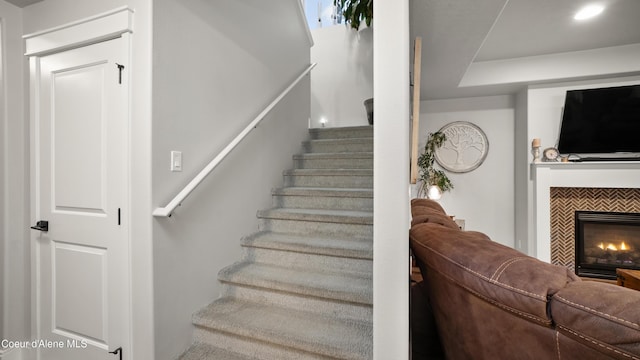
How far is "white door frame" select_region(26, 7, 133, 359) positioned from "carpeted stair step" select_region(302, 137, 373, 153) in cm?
201

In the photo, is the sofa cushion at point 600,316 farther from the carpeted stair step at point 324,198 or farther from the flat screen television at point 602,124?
the flat screen television at point 602,124

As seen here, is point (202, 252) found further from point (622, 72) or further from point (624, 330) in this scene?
point (622, 72)

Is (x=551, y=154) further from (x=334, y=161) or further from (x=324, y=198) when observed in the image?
(x=324, y=198)

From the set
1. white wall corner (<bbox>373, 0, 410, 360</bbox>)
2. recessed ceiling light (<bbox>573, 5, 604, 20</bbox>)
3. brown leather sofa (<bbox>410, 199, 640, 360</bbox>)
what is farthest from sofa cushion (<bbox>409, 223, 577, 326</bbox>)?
recessed ceiling light (<bbox>573, 5, 604, 20</bbox>)

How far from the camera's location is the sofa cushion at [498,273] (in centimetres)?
82

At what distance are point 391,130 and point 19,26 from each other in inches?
101

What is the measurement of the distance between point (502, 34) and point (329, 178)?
7.55 feet

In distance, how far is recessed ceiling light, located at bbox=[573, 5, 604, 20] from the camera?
2.33 m

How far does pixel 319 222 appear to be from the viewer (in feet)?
7.40

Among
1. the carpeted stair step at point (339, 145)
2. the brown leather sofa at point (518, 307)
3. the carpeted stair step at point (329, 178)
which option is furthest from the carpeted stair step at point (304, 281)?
the carpeted stair step at point (339, 145)

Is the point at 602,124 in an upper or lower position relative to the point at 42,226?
upper

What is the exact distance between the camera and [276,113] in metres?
2.72

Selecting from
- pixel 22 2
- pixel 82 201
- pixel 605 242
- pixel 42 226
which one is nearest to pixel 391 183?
pixel 82 201

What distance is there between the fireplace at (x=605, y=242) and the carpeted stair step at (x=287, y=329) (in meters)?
3.37
